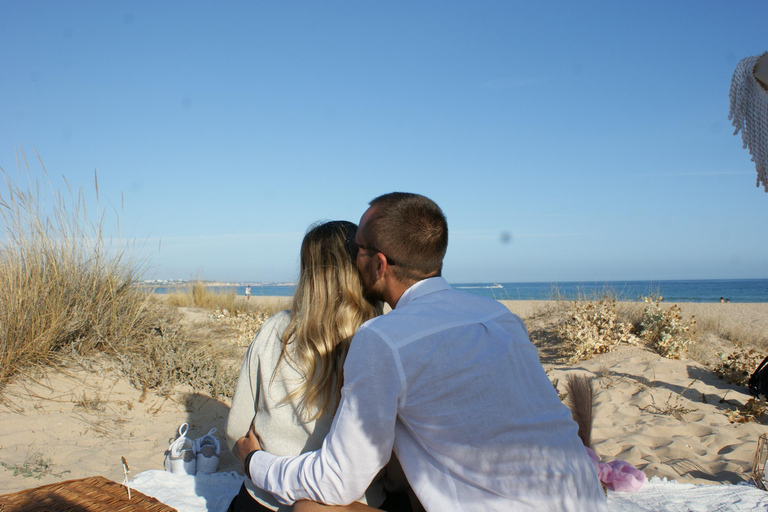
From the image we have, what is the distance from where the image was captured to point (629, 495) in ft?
10.1

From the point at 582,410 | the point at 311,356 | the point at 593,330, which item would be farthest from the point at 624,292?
the point at 311,356

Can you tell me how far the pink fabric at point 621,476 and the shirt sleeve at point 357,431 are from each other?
1.99 meters

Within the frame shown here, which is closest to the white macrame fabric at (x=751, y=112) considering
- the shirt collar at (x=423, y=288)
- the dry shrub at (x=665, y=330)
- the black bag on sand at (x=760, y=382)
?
the shirt collar at (x=423, y=288)

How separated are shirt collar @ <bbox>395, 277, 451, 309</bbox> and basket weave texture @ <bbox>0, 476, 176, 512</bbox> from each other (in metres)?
1.58

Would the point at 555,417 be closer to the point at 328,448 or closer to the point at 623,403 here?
the point at 328,448

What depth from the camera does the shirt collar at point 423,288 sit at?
5.97 feet

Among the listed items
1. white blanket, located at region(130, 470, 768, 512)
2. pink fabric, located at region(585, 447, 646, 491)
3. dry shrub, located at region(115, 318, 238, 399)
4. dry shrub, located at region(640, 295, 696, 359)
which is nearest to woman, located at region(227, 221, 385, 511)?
white blanket, located at region(130, 470, 768, 512)

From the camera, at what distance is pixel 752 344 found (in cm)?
869

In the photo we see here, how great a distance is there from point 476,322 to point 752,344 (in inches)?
363

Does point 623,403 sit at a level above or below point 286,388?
below

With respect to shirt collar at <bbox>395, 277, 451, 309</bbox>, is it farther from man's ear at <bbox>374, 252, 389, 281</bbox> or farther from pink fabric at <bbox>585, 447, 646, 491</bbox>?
pink fabric at <bbox>585, 447, 646, 491</bbox>

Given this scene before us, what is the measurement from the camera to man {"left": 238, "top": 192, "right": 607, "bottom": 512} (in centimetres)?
152

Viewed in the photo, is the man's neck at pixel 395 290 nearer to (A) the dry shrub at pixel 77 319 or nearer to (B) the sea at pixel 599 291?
(B) the sea at pixel 599 291

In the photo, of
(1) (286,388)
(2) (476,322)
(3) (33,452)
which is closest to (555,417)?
(2) (476,322)
